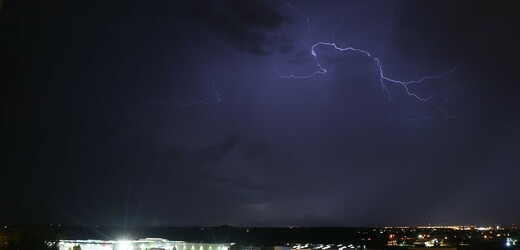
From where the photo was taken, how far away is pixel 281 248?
34.8 meters

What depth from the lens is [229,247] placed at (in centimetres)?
3547

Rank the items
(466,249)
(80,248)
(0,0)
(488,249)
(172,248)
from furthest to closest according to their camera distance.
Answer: (488,249) < (466,249) < (172,248) < (80,248) < (0,0)

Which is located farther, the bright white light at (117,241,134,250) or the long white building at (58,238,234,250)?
the long white building at (58,238,234,250)

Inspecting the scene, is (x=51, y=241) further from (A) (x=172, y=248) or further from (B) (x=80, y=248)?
(A) (x=172, y=248)

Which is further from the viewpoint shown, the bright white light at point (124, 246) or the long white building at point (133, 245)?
the long white building at point (133, 245)

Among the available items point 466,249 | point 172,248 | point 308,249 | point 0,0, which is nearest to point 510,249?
point 466,249

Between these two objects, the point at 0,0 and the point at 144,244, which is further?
the point at 144,244

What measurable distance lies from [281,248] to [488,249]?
3673 centimetres

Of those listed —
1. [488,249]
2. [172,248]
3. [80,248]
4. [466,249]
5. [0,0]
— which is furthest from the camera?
[488,249]

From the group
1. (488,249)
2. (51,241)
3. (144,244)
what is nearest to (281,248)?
(144,244)

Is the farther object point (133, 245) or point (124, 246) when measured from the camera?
point (133, 245)

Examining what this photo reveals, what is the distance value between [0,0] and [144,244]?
3486cm

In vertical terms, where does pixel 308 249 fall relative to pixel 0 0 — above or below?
below

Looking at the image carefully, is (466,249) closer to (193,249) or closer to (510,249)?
(510,249)
